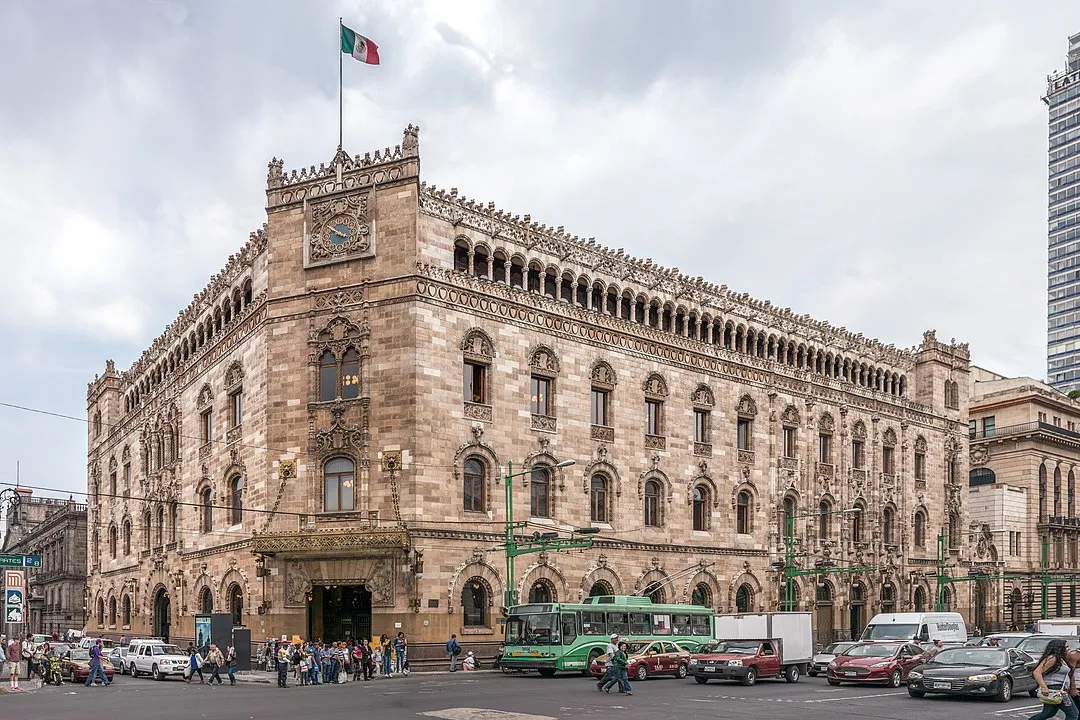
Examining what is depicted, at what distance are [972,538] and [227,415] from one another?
1990 inches

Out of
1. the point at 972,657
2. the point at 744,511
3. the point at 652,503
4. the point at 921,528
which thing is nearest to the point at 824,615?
the point at 744,511

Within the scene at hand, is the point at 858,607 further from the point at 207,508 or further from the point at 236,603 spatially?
the point at 207,508

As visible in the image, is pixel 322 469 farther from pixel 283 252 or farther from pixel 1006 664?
pixel 1006 664

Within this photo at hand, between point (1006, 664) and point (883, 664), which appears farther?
point (883, 664)

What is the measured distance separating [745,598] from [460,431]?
70.7 feet

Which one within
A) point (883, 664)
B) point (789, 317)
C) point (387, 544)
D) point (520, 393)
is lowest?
point (883, 664)

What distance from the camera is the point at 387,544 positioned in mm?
44062

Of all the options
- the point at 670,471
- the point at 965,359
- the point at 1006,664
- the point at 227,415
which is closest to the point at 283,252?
the point at 227,415

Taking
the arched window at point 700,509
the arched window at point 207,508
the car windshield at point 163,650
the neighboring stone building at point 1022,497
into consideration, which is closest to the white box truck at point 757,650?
the arched window at point 700,509

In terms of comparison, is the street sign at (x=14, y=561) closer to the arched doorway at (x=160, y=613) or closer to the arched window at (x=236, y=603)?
the arched window at (x=236, y=603)

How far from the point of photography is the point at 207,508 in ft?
181

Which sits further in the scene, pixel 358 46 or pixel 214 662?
pixel 358 46

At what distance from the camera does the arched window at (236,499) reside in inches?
1993

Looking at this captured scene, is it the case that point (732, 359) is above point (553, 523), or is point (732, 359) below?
above
